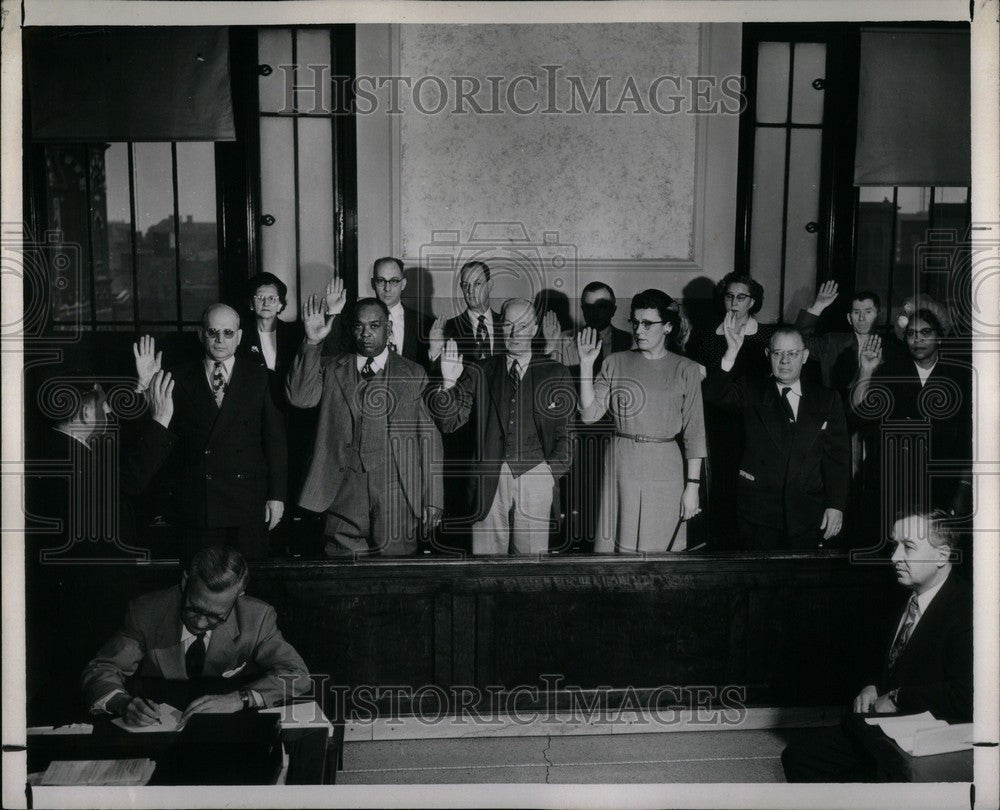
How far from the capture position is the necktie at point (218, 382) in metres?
3.29

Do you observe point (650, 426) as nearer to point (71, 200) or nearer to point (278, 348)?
point (278, 348)

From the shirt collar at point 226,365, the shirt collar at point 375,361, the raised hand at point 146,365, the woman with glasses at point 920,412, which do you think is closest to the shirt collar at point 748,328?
the woman with glasses at point 920,412

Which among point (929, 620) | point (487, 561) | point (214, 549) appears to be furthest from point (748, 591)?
point (214, 549)

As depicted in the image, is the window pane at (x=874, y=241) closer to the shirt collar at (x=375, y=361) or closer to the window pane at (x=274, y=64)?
the shirt collar at (x=375, y=361)

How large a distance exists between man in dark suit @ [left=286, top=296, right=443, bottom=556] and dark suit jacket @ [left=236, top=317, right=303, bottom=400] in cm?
8

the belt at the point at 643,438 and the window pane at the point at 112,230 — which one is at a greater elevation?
the window pane at the point at 112,230

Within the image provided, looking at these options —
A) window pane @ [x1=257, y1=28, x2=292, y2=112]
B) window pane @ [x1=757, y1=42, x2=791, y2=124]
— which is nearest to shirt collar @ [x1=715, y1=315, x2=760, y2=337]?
window pane @ [x1=757, y1=42, x2=791, y2=124]

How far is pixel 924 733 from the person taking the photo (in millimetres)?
2629

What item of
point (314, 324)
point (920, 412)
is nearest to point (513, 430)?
point (314, 324)

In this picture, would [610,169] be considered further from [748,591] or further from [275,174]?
[748,591]

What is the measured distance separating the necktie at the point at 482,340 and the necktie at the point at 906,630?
→ 1.57m

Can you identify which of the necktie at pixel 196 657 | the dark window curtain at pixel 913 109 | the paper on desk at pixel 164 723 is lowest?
the paper on desk at pixel 164 723

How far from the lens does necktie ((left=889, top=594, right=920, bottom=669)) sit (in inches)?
113

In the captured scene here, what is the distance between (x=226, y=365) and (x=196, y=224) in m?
0.91
